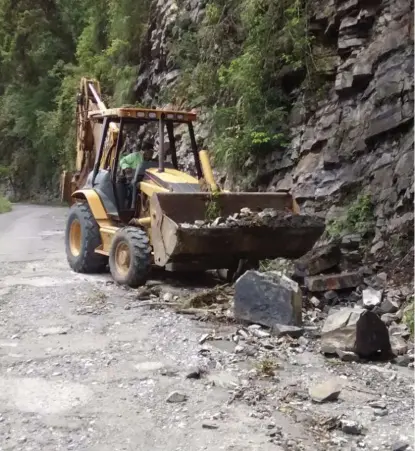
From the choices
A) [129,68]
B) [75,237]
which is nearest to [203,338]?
[75,237]

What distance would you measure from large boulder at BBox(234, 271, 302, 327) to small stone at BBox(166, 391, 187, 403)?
183cm

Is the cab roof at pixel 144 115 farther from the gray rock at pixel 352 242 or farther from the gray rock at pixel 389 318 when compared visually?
the gray rock at pixel 389 318

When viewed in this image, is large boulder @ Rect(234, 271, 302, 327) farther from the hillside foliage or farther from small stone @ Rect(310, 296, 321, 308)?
the hillside foliage

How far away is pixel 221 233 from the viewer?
294 inches

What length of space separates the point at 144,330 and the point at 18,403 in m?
1.98

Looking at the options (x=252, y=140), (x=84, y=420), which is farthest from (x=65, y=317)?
(x=252, y=140)

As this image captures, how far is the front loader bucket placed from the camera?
734 centimetres

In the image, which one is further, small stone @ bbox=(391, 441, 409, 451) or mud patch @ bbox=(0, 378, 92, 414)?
mud patch @ bbox=(0, 378, 92, 414)

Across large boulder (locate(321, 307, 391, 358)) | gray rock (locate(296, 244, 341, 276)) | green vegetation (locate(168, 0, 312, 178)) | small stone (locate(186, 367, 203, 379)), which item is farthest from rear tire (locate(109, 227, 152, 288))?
green vegetation (locate(168, 0, 312, 178))

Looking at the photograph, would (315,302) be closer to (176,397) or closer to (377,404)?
(377,404)

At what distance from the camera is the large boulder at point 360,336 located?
519 cm

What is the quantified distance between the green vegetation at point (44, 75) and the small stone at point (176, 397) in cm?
1965

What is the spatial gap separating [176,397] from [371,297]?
3.37 metres

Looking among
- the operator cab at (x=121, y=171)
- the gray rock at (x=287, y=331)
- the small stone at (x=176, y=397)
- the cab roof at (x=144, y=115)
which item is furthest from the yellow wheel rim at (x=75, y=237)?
the small stone at (x=176, y=397)
